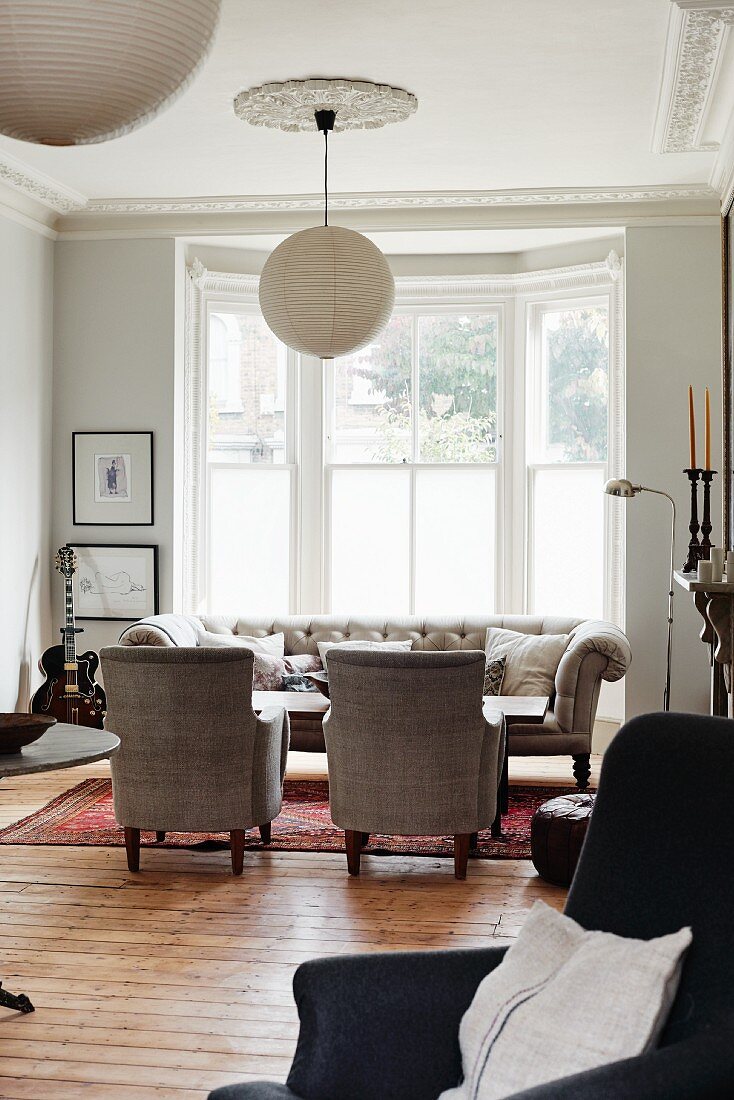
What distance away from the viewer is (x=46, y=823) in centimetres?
499

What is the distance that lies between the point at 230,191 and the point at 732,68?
287 centimetres

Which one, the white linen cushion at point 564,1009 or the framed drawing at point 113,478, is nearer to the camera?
the white linen cushion at point 564,1009

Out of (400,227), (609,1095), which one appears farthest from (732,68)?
(609,1095)

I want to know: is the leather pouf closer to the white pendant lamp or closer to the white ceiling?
the white pendant lamp

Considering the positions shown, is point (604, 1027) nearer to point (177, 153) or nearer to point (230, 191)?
point (177, 153)

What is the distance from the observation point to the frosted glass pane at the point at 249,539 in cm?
712

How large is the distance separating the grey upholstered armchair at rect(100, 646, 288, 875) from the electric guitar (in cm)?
209

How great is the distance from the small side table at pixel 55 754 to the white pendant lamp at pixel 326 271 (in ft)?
7.02

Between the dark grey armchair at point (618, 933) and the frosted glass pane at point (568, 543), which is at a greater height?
the frosted glass pane at point (568, 543)

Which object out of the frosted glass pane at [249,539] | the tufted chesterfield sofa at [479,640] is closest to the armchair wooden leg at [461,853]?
the tufted chesterfield sofa at [479,640]

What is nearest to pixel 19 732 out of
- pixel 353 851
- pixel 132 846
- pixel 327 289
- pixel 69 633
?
pixel 132 846

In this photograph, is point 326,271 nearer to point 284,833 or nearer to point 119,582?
point 284,833

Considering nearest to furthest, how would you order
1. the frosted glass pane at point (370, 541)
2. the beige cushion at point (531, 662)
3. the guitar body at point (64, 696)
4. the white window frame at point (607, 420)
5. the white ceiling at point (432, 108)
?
the white ceiling at point (432, 108) < the beige cushion at point (531, 662) < the guitar body at point (64, 696) < the white window frame at point (607, 420) < the frosted glass pane at point (370, 541)

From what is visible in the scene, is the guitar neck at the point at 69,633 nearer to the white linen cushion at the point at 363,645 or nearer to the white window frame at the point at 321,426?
the white window frame at the point at 321,426
